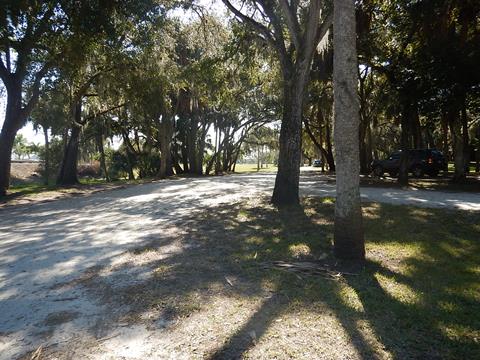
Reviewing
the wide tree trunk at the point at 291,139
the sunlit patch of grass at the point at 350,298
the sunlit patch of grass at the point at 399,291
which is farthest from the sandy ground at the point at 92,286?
the wide tree trunk at the point at 291,139

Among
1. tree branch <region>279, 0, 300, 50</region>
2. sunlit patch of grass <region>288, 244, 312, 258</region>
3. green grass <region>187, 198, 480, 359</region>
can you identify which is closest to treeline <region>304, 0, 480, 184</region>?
tree branch <region>279, 0, 300, 50</region>

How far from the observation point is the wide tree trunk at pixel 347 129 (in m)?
A: 5.20

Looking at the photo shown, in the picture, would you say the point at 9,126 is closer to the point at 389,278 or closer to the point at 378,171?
the point at 389,278

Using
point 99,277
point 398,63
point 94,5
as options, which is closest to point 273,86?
point 398,63

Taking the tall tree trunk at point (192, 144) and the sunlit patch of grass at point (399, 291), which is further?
the tall tree trunk at point (192, 144)

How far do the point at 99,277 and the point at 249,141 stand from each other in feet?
144

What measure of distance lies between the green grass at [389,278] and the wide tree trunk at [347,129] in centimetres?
53

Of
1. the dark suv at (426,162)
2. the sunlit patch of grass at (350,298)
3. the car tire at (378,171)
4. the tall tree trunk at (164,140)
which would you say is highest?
the tall tree trunk at (164,140)

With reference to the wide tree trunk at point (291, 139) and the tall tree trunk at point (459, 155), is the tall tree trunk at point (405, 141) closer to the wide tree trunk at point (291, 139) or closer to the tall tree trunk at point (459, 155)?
the tall tree trunk at point (459, 155)

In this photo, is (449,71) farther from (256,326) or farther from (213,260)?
(256,326)

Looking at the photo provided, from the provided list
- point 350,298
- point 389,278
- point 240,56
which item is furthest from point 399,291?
point 240,56

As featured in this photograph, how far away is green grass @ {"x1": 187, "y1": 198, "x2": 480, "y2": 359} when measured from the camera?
10.8 ft

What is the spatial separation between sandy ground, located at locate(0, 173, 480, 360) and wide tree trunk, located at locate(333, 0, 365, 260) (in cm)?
181

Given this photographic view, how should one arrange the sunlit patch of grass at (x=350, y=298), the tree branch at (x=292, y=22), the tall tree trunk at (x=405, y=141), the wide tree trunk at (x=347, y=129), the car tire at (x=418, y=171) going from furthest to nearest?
1. the car tire at (x=418, y=171)
2. the tall tree trunk at (x=405, y=141)
3. the tree branch at (x=292, y=22)
4. the wide tree trunk at (x=347, y=129)
5. the sunlit patch of grass at (x=350, y=298)
